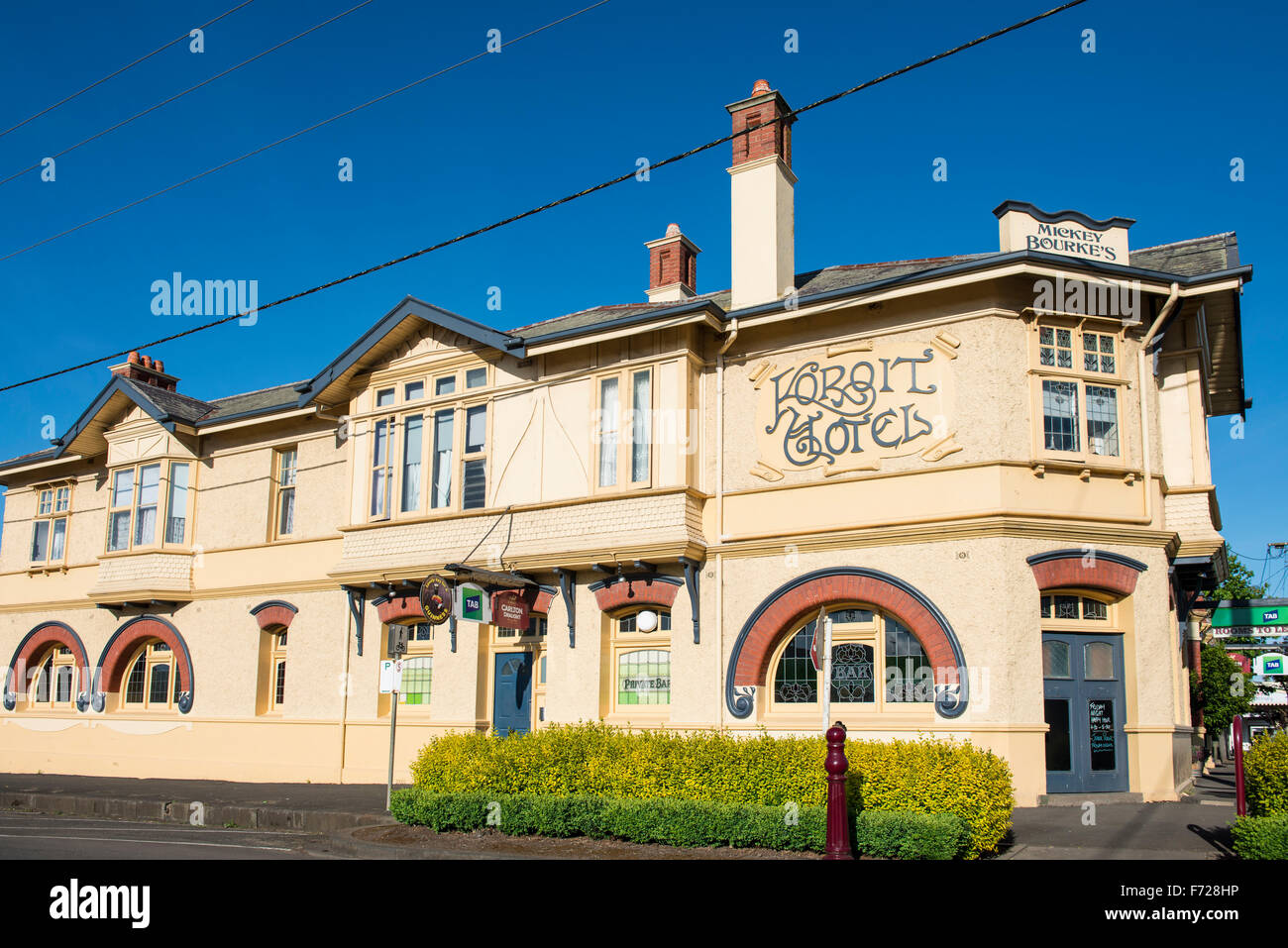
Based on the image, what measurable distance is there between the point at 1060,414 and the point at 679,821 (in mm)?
8319

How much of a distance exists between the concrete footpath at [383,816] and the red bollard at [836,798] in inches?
110

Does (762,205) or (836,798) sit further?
(762,205)

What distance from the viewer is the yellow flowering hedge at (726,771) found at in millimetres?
11422

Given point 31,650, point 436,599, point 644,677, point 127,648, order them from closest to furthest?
point 644,677, point 436,599, point 127,648, point 31,650

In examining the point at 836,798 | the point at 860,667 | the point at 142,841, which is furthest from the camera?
the point at 860,667

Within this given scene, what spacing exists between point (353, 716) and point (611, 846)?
979 centimetres

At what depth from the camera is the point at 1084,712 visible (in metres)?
15.6

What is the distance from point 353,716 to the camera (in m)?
20.6

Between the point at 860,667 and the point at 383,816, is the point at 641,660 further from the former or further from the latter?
the point at 383,816

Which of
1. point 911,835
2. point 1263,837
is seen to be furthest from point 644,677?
point 1263,837
